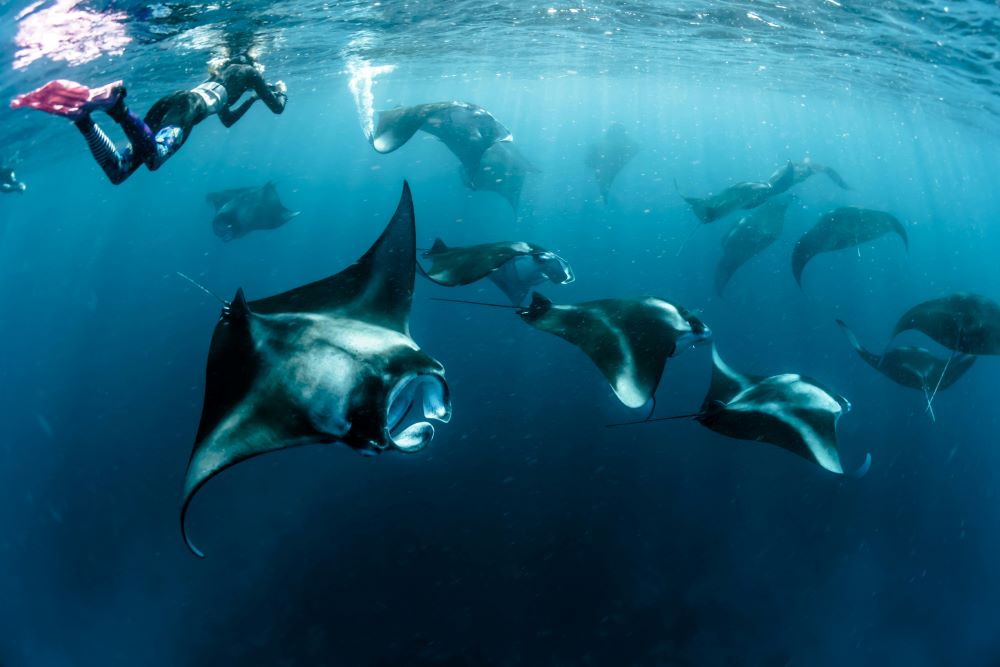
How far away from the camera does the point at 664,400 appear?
461 inches

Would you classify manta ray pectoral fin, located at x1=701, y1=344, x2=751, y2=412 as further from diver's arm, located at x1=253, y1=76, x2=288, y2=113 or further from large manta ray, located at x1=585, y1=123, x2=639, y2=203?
large manta ray, located at x1=585, y1=123, x2=639, y2=203

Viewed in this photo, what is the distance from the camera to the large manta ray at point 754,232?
12.9 meters

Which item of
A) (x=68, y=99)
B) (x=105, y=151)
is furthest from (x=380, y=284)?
(x=68, y=99)

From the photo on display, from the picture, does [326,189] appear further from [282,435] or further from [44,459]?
[282,435]

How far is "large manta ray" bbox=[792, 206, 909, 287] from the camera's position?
10.9 meters

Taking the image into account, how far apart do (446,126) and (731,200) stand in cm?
725

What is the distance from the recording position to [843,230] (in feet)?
36.8

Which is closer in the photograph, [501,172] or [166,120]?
[166,120]

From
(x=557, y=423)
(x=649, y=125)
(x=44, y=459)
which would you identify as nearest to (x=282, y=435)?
(x=557, y=423)

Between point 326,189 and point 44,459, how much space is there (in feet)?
93.3

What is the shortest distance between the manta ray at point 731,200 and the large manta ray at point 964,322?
502cm

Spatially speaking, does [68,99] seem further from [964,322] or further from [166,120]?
[964,322]

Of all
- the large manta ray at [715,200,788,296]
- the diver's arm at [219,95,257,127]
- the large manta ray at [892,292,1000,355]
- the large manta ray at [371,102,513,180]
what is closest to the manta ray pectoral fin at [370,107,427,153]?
the large manta ray at [371,102,513,180]

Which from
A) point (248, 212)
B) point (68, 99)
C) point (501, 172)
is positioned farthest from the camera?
point (501, 172)
